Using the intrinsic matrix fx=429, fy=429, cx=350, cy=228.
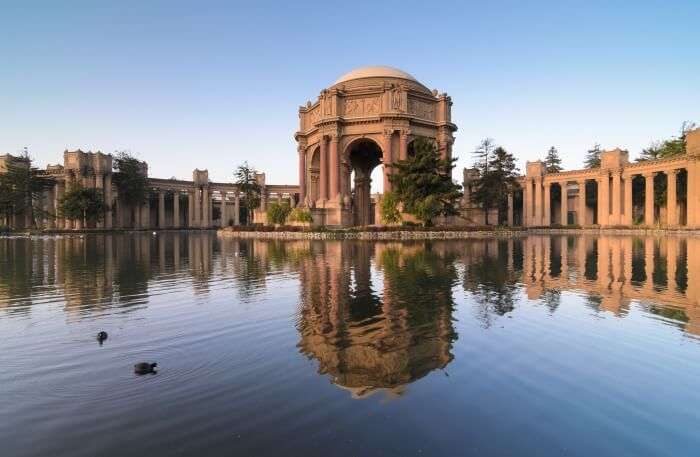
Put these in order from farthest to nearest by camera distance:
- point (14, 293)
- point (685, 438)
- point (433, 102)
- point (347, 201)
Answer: point (433, 102) < point (347, 201) < point (14, 293) < point (685, 438)

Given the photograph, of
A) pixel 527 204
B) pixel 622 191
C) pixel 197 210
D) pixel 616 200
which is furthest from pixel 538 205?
pixel 197 210

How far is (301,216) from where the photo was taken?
157 ft

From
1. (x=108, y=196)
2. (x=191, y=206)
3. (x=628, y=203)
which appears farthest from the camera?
(x=191, y=206)

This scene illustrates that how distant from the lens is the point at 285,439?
4.48 metres

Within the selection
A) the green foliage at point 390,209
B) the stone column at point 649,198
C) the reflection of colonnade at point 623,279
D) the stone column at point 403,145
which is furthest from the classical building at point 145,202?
the stone column at point 649,198

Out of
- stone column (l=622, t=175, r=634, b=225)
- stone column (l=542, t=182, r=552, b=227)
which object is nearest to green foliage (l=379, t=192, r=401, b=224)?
stone column (l=542, t=182, r=552, b=227)

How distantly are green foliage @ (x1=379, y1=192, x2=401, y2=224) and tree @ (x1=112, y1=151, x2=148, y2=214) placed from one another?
54.0 meters

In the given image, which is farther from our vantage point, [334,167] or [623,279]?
[334,167]

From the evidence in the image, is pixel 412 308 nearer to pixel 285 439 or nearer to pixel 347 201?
pixel 285 439

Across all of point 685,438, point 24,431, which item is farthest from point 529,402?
point 24,431

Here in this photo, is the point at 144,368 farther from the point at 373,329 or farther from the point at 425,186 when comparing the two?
the point at 425,186

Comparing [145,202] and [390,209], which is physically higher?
[145,202]

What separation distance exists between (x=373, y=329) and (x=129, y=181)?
267ft

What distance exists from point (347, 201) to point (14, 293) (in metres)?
40.8
